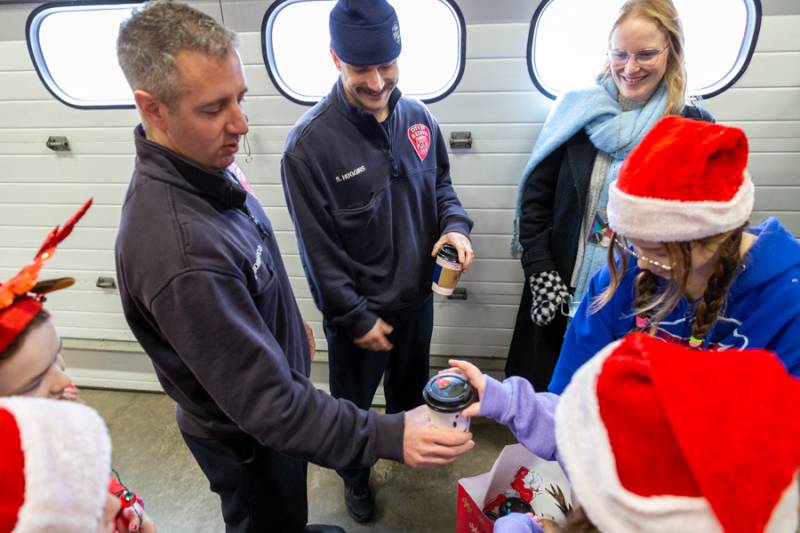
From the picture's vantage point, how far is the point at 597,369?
2.74 feet

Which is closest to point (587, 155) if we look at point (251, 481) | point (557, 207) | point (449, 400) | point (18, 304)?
point (557, 207)

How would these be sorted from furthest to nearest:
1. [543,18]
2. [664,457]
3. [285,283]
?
1. [543,18]
2. [285,283]
3. [664,457]

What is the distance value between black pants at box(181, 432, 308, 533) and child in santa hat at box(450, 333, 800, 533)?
3.92ft

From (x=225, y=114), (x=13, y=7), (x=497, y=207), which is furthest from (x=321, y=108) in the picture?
(x=13, y=7)

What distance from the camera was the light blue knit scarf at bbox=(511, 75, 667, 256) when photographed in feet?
6.54

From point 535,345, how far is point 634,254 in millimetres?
1313

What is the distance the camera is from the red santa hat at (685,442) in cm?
67

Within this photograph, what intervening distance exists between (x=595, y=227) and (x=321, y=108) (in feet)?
4.36

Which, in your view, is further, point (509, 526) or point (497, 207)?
point (497, 207)

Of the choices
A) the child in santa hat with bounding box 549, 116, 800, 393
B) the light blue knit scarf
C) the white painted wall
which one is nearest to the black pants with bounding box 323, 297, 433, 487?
A: the white painted wall

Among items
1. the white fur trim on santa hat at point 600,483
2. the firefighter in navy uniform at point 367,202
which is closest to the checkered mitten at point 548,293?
the firefighter in navy uniform at point 367,202

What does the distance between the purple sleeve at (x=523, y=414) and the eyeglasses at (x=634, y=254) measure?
0.50 meters

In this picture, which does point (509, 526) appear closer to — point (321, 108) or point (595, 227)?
point (595, 227)

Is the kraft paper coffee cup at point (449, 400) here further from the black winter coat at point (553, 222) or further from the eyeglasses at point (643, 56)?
the eyeglasses at point (643, 56)
